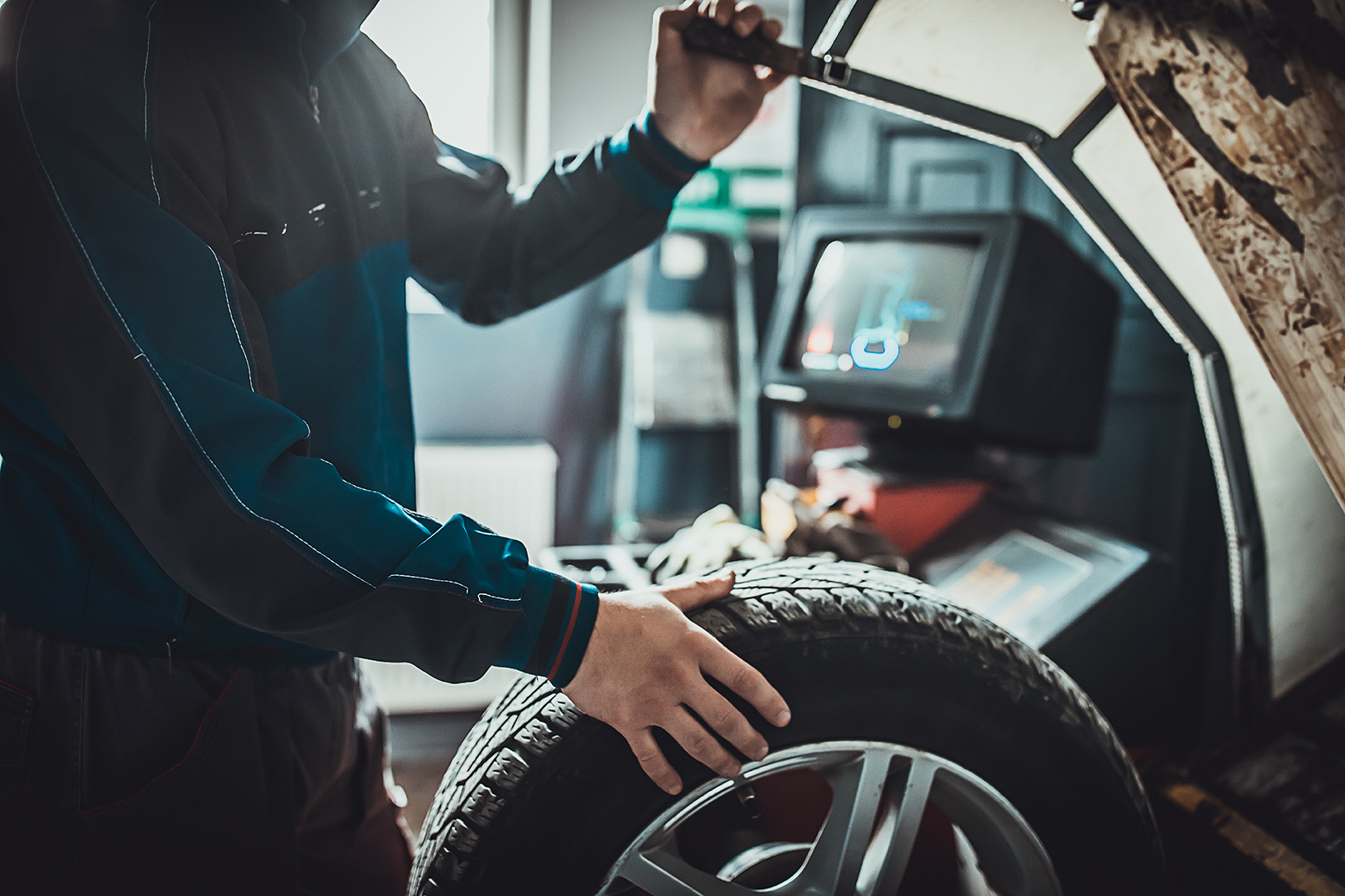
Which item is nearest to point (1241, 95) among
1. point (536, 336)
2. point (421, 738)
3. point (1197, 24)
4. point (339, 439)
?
point (1197, 24)

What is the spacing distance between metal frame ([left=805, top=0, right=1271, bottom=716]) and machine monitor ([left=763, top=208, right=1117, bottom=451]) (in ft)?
1.54

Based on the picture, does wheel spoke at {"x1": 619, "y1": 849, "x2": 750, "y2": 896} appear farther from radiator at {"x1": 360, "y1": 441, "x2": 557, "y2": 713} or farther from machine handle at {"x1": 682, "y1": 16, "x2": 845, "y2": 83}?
radiator at {"x1": 360, "y1": 441, "x2": 557, "y2": 713}

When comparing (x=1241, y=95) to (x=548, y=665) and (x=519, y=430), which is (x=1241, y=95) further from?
(x=519, y=430)

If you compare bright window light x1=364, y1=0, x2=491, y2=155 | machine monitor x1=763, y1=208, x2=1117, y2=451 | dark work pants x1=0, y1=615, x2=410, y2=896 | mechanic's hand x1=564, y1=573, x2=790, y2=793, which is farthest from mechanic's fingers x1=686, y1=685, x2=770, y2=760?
bright window light x1=364, y1=0, x2=491, y2=155

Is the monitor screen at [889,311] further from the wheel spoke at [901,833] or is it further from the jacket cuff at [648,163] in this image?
the wheel spoke at [901,833]

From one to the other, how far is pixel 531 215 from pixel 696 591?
643 mm

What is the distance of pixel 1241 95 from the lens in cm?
73

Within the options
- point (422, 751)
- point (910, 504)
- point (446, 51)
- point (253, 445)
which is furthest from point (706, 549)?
point (446, 51)

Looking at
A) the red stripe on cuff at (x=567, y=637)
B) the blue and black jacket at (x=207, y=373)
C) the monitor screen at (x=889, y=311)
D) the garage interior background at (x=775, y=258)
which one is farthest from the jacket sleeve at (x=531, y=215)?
the monitor screen at (x=889, y=311)

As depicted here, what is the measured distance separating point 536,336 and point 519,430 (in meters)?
0.31

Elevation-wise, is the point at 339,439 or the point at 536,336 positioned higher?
the point at 339,439

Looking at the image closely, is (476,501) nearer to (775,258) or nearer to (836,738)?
(775,258)

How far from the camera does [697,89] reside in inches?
43.2

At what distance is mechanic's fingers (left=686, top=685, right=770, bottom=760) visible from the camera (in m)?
0.71
